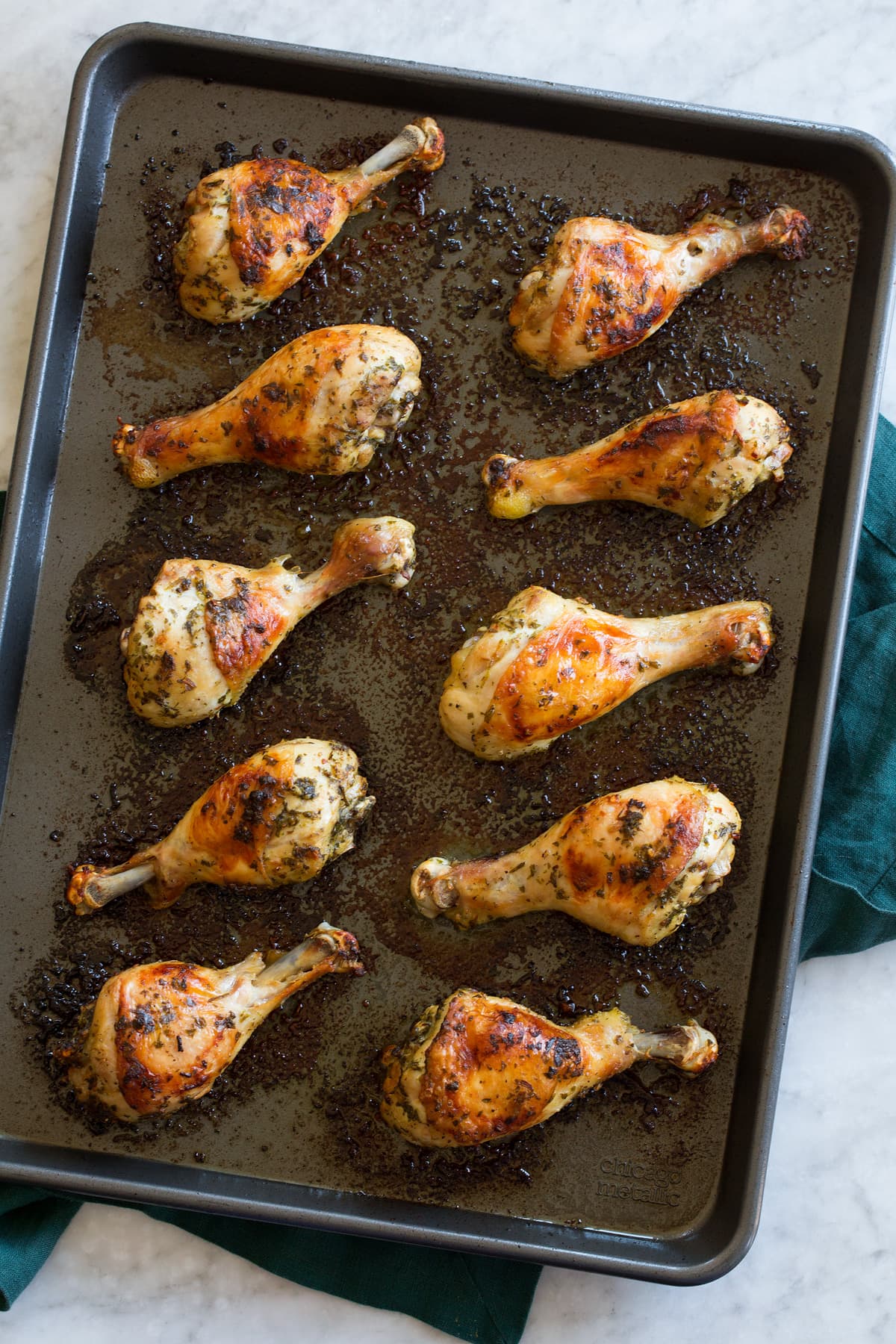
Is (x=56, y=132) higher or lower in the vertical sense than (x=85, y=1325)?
higher

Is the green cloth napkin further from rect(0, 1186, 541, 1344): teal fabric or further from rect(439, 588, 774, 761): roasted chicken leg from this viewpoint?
rect(439, 588, 774, 761): roasted chicken leg

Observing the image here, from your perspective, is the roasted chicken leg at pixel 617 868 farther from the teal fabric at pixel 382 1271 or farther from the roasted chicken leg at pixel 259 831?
the teal fabric at pixel 382 1271

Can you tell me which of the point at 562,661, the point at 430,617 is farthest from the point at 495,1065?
the point at 430,617

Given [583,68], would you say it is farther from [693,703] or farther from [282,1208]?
[282,1208]

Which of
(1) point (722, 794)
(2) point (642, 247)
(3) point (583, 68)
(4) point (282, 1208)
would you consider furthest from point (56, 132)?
(4) point (282, 1208)

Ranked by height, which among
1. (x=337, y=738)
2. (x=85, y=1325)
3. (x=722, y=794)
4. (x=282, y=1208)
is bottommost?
(x=85, y=1325)
